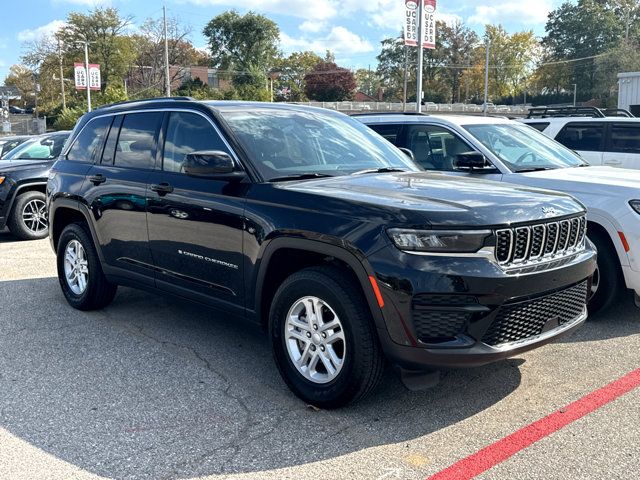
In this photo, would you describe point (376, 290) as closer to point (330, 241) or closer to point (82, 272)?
point (330, 241)

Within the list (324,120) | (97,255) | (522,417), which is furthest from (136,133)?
(522,417)

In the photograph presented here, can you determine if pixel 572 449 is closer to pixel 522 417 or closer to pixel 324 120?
pixel 522 417

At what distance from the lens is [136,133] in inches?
207

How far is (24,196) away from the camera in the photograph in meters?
9.88

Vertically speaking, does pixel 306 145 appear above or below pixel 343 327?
above

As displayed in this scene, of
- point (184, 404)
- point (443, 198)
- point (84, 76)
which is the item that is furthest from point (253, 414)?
point (84, 76)

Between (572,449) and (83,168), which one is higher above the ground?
(83,168)

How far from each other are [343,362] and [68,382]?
1.98 m

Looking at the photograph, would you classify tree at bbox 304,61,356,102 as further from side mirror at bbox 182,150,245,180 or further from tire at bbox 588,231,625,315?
side mirror at bbox 182,150,245,180

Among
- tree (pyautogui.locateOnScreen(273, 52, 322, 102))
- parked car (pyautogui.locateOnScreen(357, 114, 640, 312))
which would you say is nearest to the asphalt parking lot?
parked car (pyautogui.locateOnScreen(357, 114, 640, 312))

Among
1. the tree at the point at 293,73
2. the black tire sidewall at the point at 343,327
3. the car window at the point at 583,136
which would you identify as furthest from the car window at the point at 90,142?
the tree at the point at 293,73

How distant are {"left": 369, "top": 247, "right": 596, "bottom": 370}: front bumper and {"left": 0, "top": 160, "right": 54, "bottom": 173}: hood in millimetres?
8238

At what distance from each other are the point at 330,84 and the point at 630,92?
64.1 m

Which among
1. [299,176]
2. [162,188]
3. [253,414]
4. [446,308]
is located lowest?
[253,414]
